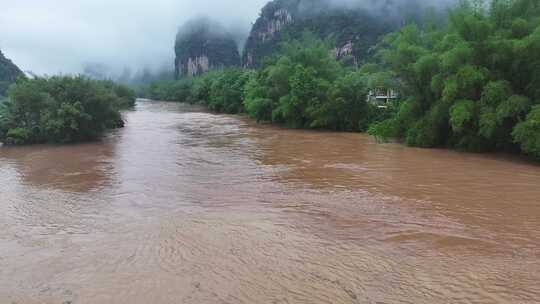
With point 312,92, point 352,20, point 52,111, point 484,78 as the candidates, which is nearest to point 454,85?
point 484,78

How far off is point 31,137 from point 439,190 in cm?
2013

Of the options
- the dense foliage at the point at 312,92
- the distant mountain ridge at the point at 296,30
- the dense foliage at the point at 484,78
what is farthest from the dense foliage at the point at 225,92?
the dense foliage at the point at 484,78

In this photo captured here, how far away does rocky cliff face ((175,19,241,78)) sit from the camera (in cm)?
15238

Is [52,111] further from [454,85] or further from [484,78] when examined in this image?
[484,78]

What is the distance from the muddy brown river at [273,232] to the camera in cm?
562

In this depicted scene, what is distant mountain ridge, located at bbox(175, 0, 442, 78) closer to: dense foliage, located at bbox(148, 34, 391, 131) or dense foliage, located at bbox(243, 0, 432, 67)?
dense foliage, located at bbox(243, 0, 432, 67)

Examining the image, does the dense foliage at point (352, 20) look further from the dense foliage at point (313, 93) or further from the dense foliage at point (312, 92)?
the dense foliage at point (313, 93)

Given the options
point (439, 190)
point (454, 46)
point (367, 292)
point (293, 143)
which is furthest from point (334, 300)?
point (293, 143)

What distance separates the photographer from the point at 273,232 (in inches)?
309

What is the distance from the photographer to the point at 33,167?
15914 millimetres

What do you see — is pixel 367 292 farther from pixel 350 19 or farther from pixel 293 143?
pixel 350 19

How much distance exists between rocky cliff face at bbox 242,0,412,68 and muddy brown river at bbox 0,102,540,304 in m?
56.9

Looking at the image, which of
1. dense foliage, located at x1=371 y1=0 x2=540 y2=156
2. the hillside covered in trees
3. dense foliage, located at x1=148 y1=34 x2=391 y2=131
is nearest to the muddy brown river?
dense foliage, located at x1=371 y1=0 x2=540 y2=156

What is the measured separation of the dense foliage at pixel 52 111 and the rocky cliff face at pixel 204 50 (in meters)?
127
